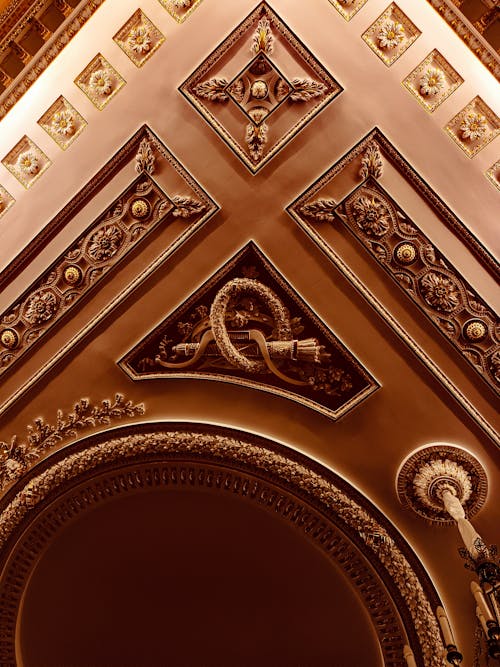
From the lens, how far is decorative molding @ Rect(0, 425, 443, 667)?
4.27 meters

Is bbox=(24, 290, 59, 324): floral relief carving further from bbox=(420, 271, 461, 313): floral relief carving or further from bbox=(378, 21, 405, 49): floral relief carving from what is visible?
bbox=(378, 21, 405, 49): floral relief carving

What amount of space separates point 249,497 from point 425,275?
2.00 meters

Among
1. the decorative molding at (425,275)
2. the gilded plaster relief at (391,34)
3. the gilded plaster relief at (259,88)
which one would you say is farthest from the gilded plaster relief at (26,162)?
the gilded plaster relief at (391,34)

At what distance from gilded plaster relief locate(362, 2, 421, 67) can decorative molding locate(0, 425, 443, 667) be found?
2.72 metres

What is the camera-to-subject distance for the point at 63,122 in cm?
405

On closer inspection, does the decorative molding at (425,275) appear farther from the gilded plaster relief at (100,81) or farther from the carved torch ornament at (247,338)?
the gilded plaster relief at (100,81)

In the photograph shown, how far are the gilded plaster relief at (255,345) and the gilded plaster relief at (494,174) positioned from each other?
144cm

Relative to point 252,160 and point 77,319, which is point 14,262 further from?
point 252,160

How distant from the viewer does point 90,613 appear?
4656 millimetres

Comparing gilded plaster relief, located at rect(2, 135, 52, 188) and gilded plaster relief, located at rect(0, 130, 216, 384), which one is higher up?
gilded plaster relief, located at rect(2, 135, 52, 188)

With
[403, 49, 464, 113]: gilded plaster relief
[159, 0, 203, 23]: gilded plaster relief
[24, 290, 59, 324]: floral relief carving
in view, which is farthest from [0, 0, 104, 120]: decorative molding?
[403, 49, 464, 113]: gilded plaster relief

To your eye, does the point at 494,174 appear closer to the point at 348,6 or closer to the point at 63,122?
the point at 348,6

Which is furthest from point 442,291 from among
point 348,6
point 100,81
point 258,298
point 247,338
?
point 100,81

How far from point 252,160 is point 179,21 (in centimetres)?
97
